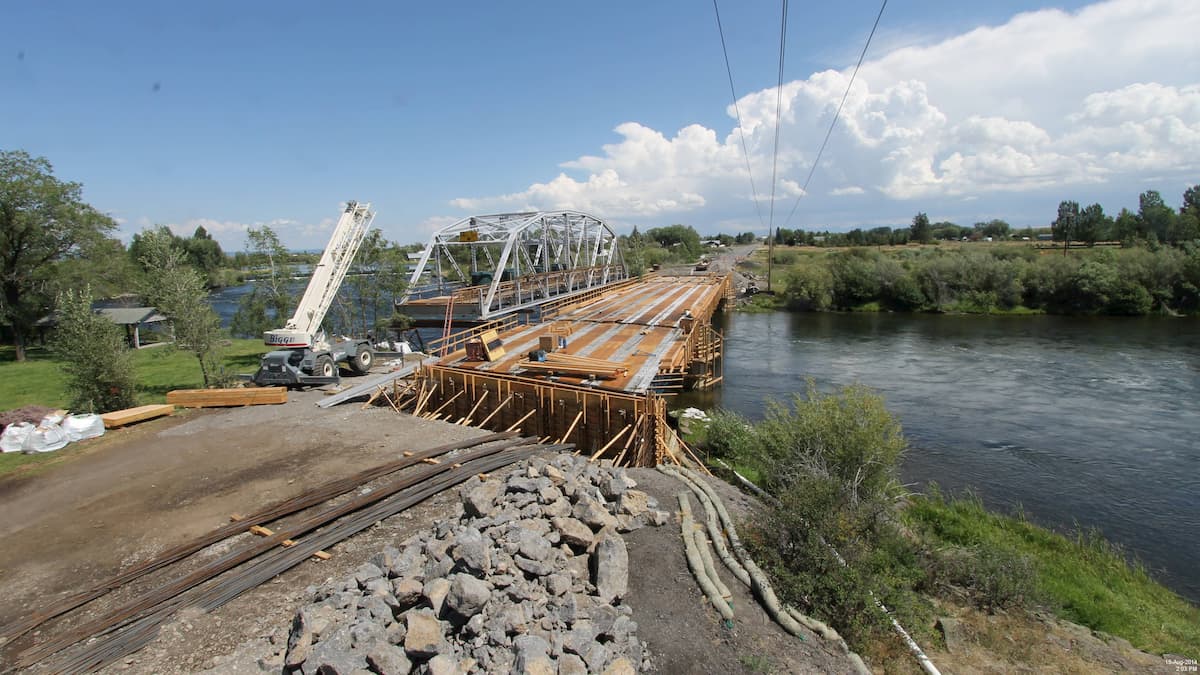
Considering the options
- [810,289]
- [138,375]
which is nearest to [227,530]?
[138,375]

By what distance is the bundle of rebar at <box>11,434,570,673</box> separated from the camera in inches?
285

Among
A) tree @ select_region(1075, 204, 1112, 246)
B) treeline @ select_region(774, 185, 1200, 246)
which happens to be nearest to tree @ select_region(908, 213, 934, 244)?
treeline @ select_region(774, 185, 1200, 246)

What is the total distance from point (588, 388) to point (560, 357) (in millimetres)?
3566

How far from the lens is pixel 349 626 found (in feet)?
21.8

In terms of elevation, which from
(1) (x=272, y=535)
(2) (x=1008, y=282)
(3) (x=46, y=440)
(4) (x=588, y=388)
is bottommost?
(1) (x=272, y=535)

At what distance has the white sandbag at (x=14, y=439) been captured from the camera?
49.3 feet

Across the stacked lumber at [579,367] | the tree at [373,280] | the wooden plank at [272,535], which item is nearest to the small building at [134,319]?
the tree at [373,280]

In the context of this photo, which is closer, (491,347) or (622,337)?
(491,347)

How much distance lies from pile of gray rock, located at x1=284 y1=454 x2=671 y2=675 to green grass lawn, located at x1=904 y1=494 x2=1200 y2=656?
9869mm

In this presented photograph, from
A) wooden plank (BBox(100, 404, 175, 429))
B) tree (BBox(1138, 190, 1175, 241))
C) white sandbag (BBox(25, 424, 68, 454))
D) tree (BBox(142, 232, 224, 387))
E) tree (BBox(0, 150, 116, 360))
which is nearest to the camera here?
white sandbag (BBox(25, 424, 68, 454))

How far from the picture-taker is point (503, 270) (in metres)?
34.7

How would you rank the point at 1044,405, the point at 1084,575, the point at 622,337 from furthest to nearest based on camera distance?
the point at 622,337 → the point at 1044,405 → the point at 1084,575

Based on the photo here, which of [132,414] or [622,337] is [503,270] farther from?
[132,414]

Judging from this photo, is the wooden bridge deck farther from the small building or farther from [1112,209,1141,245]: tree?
[1112,209,1141,245]: tree
